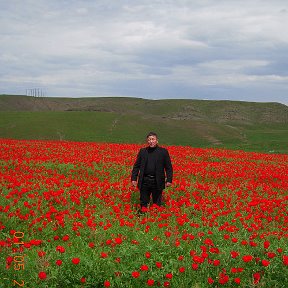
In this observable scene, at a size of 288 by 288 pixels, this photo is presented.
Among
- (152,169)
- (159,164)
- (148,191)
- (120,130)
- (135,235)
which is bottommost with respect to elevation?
(120,130)

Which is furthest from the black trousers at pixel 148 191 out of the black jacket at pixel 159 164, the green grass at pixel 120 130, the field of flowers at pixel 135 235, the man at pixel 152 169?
the green grass at pixel 120 130

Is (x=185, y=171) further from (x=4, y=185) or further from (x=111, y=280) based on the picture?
(x=111, y=280)

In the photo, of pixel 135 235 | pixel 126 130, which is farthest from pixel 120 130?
pixel 135 235

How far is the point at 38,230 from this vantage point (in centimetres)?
935

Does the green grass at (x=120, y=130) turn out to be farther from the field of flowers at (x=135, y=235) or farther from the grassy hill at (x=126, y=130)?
the field of flowers at (x=135, y=235)

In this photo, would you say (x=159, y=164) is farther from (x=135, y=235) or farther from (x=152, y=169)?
Answer: (x=135, y=235)

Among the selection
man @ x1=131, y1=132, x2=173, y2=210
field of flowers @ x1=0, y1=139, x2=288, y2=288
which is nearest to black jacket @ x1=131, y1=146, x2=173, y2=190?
man @ x1=131, y1=132, x2=173, y2=210

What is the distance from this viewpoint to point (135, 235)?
877 cm

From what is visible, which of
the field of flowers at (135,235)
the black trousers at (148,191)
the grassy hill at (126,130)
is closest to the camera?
the field of flowers at (135,235)

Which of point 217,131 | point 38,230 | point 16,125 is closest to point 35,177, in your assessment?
point 38,230

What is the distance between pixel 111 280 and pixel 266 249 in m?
3.00

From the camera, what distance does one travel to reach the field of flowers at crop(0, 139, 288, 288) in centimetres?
656

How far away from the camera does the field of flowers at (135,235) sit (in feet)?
21.5

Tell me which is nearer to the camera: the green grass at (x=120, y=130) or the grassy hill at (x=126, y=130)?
the grassy hill at (x=126, y=130)
